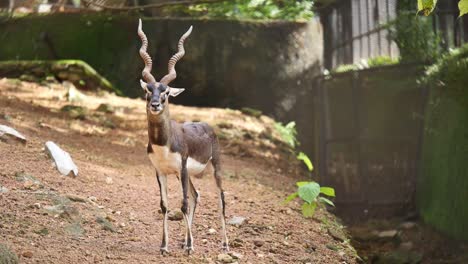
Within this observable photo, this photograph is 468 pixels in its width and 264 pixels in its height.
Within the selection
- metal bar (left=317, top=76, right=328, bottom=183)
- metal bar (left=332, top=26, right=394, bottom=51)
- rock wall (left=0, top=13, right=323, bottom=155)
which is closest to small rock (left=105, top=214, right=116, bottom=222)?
metal bar (left=317, top=76, right=328, bottom=183)

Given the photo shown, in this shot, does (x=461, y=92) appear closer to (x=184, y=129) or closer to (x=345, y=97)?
(x=345, y=97)

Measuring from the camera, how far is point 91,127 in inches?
500

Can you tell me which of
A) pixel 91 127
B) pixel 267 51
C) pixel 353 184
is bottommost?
pixel 353 184

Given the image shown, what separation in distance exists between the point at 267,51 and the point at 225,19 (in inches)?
39.8

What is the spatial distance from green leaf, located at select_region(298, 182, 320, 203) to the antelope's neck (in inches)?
81.7

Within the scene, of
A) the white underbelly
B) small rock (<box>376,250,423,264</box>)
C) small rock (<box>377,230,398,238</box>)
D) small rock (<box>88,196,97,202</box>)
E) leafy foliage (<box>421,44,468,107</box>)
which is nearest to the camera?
the white underbelly

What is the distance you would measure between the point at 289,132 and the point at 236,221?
7.18 meters

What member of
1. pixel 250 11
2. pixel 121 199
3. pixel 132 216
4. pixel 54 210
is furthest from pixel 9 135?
pixel 250 11

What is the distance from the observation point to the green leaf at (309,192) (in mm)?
8391

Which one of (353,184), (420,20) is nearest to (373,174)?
(353,184)

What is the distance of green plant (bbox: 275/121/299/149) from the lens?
15.1 metres

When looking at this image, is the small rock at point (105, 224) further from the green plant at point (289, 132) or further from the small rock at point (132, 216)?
the green plant at point (289, 132)

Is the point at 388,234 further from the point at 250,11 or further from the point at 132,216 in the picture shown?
the point at 250,11

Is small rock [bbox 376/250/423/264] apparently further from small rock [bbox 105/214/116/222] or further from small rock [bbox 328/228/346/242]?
small rock [bbox 105/214/116/222]
